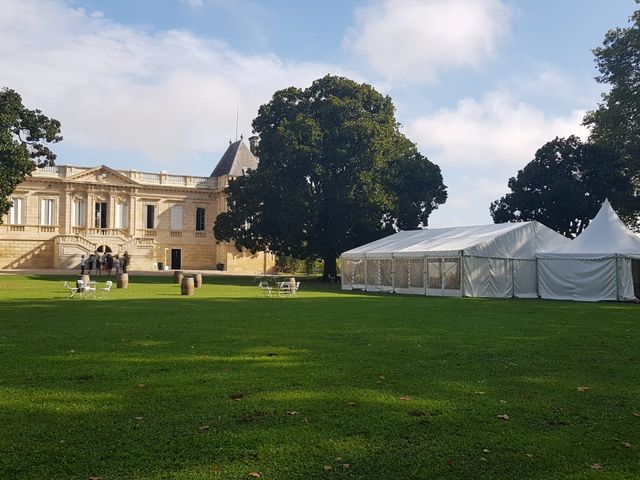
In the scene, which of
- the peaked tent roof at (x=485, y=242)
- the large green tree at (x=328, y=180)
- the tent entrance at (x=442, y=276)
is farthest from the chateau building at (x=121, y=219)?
the tent entrance at (x=442, y=276)

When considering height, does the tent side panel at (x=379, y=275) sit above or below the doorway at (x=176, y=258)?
below

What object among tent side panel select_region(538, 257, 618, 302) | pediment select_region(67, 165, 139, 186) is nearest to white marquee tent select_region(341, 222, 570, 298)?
tent side panel select_region(538, 257, 618, 302)

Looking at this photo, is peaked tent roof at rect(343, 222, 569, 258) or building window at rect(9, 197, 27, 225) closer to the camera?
peaked tent roof at rect(343, 222, 569, 258)

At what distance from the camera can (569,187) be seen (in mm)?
37250

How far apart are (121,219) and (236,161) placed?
42.2 feet

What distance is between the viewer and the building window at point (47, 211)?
173 feet

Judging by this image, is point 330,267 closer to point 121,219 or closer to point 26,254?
point 121,219

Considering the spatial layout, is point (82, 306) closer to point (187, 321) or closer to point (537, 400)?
point (187, 321)

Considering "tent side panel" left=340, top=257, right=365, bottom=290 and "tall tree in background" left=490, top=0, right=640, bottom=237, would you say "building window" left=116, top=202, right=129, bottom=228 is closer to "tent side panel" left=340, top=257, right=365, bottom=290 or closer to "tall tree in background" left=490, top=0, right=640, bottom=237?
"tent side panel" left=340, top=257, right=365, bottom=290

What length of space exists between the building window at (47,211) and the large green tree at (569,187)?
123 feet

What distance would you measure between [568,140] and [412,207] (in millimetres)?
10737

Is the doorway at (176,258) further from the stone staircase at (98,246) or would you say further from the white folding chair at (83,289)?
the white folding chair at (83,289)

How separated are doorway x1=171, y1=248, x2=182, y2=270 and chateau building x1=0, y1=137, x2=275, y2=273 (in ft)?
0.30

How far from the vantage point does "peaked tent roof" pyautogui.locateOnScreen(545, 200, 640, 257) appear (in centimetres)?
2516
